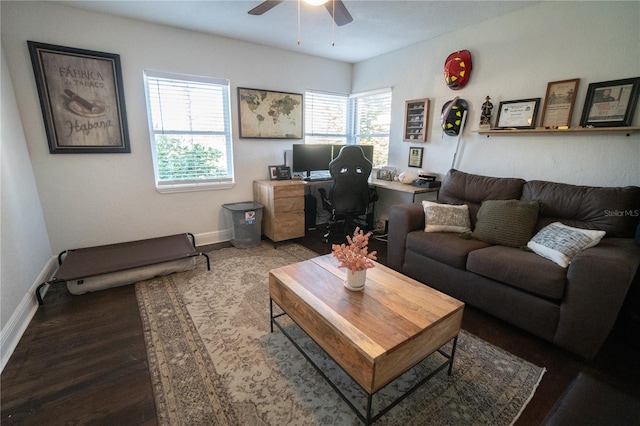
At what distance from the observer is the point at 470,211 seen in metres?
2.69

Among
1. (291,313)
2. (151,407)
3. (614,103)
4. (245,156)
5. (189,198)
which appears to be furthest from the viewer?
(245,156)

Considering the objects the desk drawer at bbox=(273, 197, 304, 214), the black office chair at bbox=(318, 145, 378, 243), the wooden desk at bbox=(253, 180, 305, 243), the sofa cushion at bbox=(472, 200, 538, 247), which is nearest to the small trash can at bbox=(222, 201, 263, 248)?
the wooden desk at bbox=(253, 180, 305, 243)

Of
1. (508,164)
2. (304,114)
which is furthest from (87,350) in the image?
(508,164)

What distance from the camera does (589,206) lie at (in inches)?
81.1

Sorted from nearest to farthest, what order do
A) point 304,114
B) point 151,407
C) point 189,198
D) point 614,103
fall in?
point 151,407
point 614,103
point 189,198
point 304,114

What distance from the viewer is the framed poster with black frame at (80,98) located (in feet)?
8.02

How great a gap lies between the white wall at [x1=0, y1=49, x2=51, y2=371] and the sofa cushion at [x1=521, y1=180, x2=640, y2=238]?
3.78 m

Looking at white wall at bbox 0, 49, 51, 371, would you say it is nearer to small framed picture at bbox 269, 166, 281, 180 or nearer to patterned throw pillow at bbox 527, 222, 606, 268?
small framed picture at bbox 269, 166, 281, 180

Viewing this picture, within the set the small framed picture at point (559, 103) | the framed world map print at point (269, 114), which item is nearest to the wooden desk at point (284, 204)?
the framed world map print at point (269, 114)

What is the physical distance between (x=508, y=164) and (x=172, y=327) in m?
3.26

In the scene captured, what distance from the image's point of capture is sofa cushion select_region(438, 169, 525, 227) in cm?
247

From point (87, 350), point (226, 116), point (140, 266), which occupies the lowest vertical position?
point (87, 350)

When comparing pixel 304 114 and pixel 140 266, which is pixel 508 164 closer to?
pixel 304 114

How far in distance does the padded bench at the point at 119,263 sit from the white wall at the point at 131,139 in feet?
1.02
